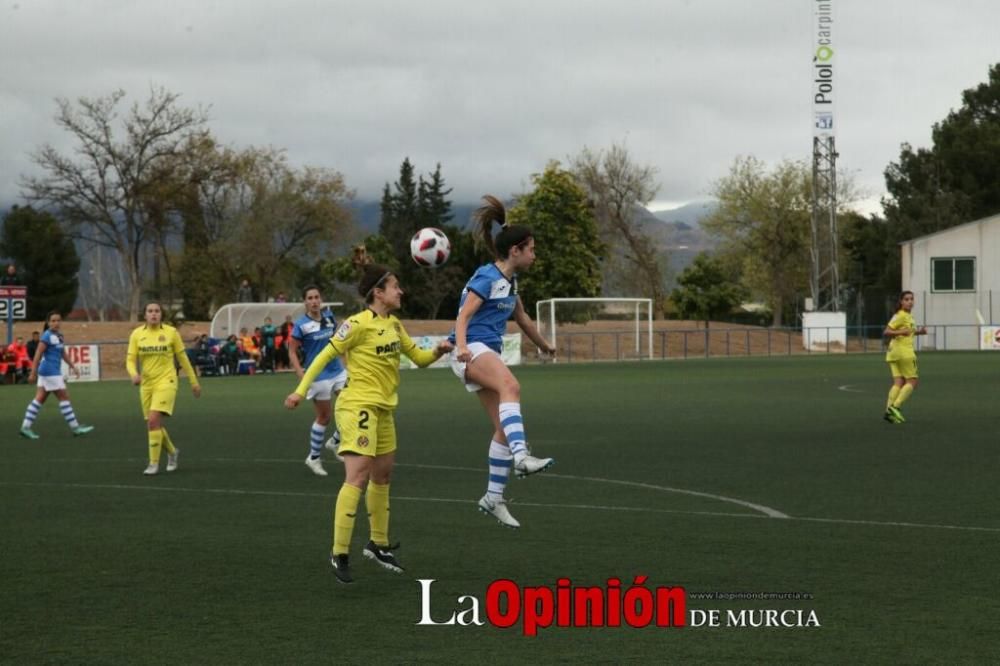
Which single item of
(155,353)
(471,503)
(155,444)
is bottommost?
(471,503)

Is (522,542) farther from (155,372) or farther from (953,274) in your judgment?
(953,274)

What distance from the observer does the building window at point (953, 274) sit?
6956cm

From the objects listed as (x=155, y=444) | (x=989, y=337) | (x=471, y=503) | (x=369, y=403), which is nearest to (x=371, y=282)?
(x=369, y=403)

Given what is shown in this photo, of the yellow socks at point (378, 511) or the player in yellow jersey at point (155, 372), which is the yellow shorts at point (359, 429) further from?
the player in yellow jersey at point (155, 372)

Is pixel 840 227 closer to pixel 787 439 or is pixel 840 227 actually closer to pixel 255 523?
pixel 787 439

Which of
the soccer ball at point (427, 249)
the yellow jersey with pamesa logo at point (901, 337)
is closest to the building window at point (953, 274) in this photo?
the yellow jersey with pamesa logo at point (901, 337)

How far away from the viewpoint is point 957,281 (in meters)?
69.8

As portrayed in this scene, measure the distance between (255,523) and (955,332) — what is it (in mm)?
61355

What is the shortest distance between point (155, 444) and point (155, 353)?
1029 mm

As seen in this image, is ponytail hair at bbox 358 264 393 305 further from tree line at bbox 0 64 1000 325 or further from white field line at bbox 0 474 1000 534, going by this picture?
tree line at bbox 0 64 1000 325

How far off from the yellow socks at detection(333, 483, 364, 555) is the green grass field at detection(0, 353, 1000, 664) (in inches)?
10.1

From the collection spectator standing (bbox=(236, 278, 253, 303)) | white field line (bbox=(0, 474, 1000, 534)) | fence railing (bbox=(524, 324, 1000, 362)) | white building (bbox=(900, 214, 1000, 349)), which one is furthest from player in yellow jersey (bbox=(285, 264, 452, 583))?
spectator standing (bbox=(236, 278, 253, 303))

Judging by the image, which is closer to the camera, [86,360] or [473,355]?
[473,355]

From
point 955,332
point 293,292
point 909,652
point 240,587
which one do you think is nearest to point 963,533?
point 909,652
